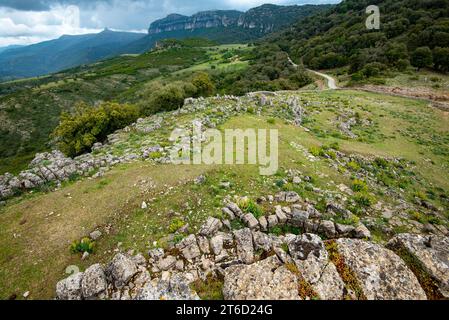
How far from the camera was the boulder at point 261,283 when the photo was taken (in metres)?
7.72

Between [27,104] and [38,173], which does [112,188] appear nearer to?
[38,173]

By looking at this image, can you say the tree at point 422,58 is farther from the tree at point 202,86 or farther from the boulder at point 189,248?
the boulder at point 189,248

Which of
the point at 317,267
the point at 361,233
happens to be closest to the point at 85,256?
the point at 317,267

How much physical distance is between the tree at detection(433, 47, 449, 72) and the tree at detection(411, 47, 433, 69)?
0.93m

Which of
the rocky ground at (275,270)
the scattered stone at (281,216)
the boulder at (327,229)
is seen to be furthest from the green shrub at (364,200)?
the scattered stone at (281,216)

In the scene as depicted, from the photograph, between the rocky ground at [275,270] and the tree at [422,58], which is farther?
the tree at [422,58]

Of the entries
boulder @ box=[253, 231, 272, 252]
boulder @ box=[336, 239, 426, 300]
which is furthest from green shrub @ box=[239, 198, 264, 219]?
boulder @ box=[336, 239, 426, 300]

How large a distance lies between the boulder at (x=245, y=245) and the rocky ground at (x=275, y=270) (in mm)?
40

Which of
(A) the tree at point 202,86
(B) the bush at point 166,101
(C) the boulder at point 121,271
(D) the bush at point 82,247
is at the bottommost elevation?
(D) the bush at point 82,247

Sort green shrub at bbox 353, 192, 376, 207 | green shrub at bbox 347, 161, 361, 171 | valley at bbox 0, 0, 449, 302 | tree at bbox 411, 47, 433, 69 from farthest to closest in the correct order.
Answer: tree at bbox 411, 47, 433, 69, green shrub at bbox 347, 161, 361, 171, green shrub at bbox 353, 192, 376, 207, valley at bbox 0, 0, 449, 302

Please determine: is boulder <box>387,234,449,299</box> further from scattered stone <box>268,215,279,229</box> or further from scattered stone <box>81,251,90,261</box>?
scattered stone <box>81,251,90,261</box>

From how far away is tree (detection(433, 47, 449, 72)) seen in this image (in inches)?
2125

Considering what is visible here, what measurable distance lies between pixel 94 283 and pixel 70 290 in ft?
2.75
